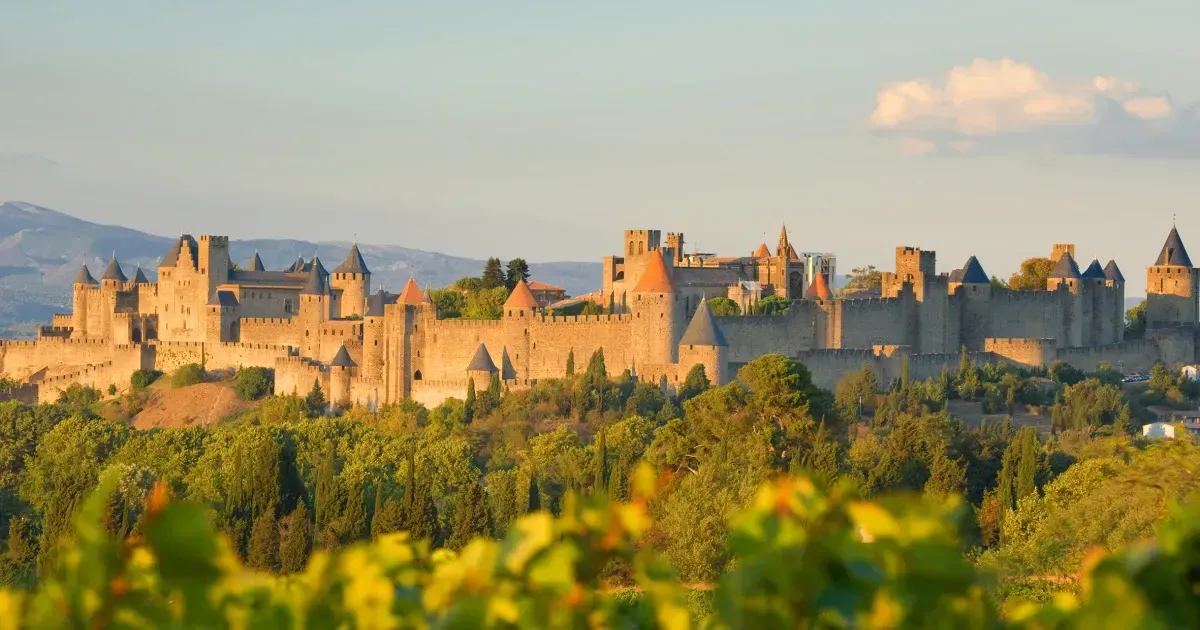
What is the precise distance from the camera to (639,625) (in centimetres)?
548

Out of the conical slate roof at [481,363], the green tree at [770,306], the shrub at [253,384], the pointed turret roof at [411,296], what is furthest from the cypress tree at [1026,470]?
the shrub at [253,384]

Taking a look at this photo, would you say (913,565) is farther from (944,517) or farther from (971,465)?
(971,465)

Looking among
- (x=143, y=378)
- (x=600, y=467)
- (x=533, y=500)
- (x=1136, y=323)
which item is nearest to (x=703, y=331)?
(x=600, y=467)

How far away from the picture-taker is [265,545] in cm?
3052

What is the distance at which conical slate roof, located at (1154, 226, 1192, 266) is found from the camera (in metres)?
56.5

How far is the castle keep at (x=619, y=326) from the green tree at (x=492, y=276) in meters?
3.60

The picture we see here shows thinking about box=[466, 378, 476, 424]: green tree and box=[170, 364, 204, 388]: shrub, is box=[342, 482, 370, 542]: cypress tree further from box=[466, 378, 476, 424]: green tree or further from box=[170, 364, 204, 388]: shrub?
box=[170, 364, 204, 388]: shrub

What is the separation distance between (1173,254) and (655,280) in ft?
65.6

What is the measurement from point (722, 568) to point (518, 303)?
884 inches

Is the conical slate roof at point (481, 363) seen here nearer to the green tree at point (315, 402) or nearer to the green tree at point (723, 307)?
the green tree at point (315, 402)

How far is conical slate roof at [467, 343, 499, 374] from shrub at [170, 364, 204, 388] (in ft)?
40.1

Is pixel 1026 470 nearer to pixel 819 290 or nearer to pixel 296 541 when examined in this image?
pixel 296 541

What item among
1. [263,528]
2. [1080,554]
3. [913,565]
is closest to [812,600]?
[913,565]

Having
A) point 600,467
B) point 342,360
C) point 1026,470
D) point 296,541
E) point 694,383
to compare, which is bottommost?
point 296,541
